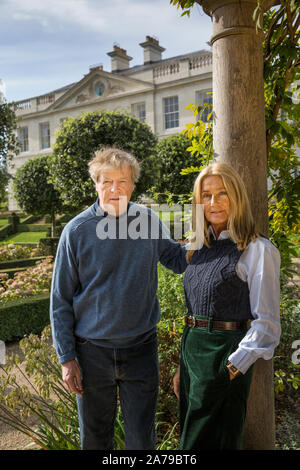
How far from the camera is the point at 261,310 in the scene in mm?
1507

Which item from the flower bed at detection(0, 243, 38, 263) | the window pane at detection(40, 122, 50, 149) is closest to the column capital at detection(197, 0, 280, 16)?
the flower bed at detection(0, 243, 38, 263)

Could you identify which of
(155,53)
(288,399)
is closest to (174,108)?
(155,53)

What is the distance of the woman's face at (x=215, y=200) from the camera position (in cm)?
169

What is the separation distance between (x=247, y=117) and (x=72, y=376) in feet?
4.58

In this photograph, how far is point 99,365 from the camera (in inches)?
70.5

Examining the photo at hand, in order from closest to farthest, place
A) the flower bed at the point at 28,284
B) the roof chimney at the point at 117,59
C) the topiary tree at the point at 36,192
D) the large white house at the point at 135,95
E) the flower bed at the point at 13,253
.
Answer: the flower bed at the point at 28,284, the flower bed at the point at 13,253, the topiary tree at the point at 36,192, the large white house at the point at 135,95, the roof chimney at the point at 117,59

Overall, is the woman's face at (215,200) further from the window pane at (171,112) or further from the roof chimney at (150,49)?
the roof chimney at (150,49)

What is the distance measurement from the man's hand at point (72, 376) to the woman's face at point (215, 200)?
862mm

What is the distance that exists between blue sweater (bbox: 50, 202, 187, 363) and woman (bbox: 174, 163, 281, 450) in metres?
0.24

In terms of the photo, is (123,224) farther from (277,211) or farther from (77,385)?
(277,211)

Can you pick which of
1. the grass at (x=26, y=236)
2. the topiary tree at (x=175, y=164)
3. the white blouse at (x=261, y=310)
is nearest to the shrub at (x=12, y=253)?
the topiary tree at (x=175, y=164)

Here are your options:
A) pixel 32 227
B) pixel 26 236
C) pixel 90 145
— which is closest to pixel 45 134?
pixel 32 227

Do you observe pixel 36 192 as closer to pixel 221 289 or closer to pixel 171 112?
pixel 171 112

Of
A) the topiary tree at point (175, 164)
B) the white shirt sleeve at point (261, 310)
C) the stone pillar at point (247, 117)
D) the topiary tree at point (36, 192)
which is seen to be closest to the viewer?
the white shirt sleeve at point (261, 310)
